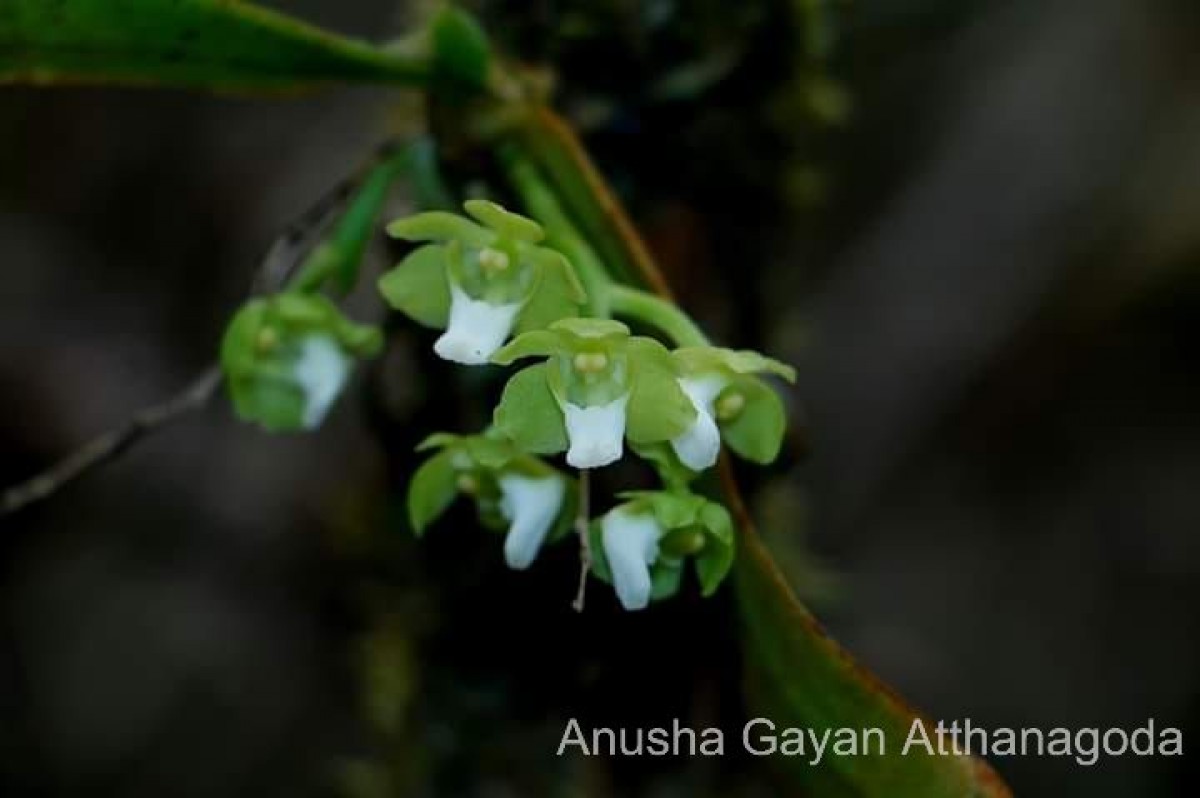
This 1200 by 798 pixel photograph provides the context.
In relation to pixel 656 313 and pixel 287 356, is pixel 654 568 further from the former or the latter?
pixel 287 356

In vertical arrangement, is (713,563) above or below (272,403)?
below

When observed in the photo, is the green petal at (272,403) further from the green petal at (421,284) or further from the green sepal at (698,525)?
the green sepal at (698,525)

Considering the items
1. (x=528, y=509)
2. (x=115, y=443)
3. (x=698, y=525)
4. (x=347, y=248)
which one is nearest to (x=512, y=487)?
(x=528, y=509)

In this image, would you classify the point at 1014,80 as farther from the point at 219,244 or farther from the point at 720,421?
the point at 720,421

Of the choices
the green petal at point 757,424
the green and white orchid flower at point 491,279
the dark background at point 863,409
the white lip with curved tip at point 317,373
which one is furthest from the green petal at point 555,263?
the dark background at point 863,409

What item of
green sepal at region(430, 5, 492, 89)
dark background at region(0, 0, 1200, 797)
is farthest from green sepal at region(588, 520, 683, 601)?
dark background at region(0, 0, 1200, 797)

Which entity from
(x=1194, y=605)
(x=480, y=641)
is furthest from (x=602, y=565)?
(x=1194, y=605)

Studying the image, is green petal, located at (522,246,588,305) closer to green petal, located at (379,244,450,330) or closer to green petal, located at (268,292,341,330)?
green petal, located at (379,244,450,330)
